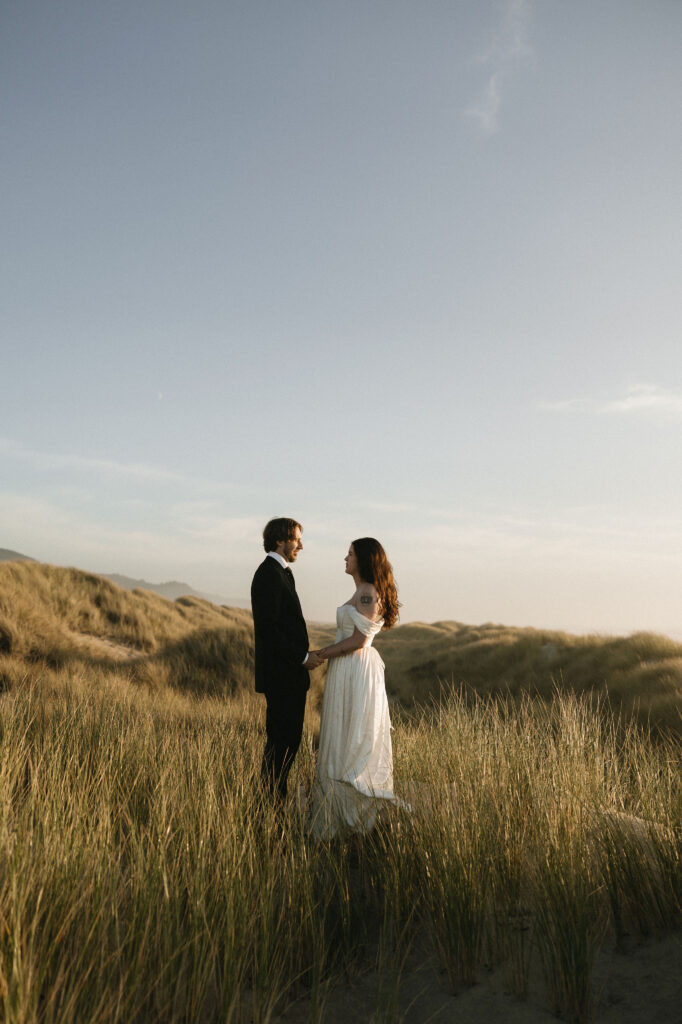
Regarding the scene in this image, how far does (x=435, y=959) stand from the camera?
2881mm

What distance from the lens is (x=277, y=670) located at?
15.4ft

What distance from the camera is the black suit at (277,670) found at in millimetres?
4656

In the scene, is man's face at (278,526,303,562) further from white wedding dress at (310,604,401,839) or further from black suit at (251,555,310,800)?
white wedding dress at (310,604,401,839)

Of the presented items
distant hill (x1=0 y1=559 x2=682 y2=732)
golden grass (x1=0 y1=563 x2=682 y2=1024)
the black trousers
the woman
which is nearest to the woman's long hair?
the woman

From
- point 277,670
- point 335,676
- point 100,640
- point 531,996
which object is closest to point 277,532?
point 277,670

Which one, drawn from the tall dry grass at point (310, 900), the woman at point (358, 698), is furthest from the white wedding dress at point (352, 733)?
the tall dry grass at point (310, 900)

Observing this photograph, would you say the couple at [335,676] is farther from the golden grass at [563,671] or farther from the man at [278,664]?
the golden grass at [563,671]

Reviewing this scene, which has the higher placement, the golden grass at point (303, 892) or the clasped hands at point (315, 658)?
the clasped hands at point (315, 658)

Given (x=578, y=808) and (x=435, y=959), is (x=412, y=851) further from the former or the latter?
(x=578, y=808)

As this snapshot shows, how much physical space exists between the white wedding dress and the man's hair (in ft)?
2.13

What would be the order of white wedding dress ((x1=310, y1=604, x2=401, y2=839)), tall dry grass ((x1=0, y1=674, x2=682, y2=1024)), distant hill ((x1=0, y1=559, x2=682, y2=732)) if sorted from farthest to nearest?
distant hill ((x1=0, y1=559, x2=682, y2=732)) < white wedding dress ((x1=310, y1=604, x2=401, y2=839)) < tall dry grass ((x1=0, y1=674, x2=682, y2=1024))

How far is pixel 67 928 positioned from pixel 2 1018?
44cm

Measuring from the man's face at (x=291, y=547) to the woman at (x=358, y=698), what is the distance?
386 millimetres

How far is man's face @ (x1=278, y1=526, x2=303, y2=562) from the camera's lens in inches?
190
